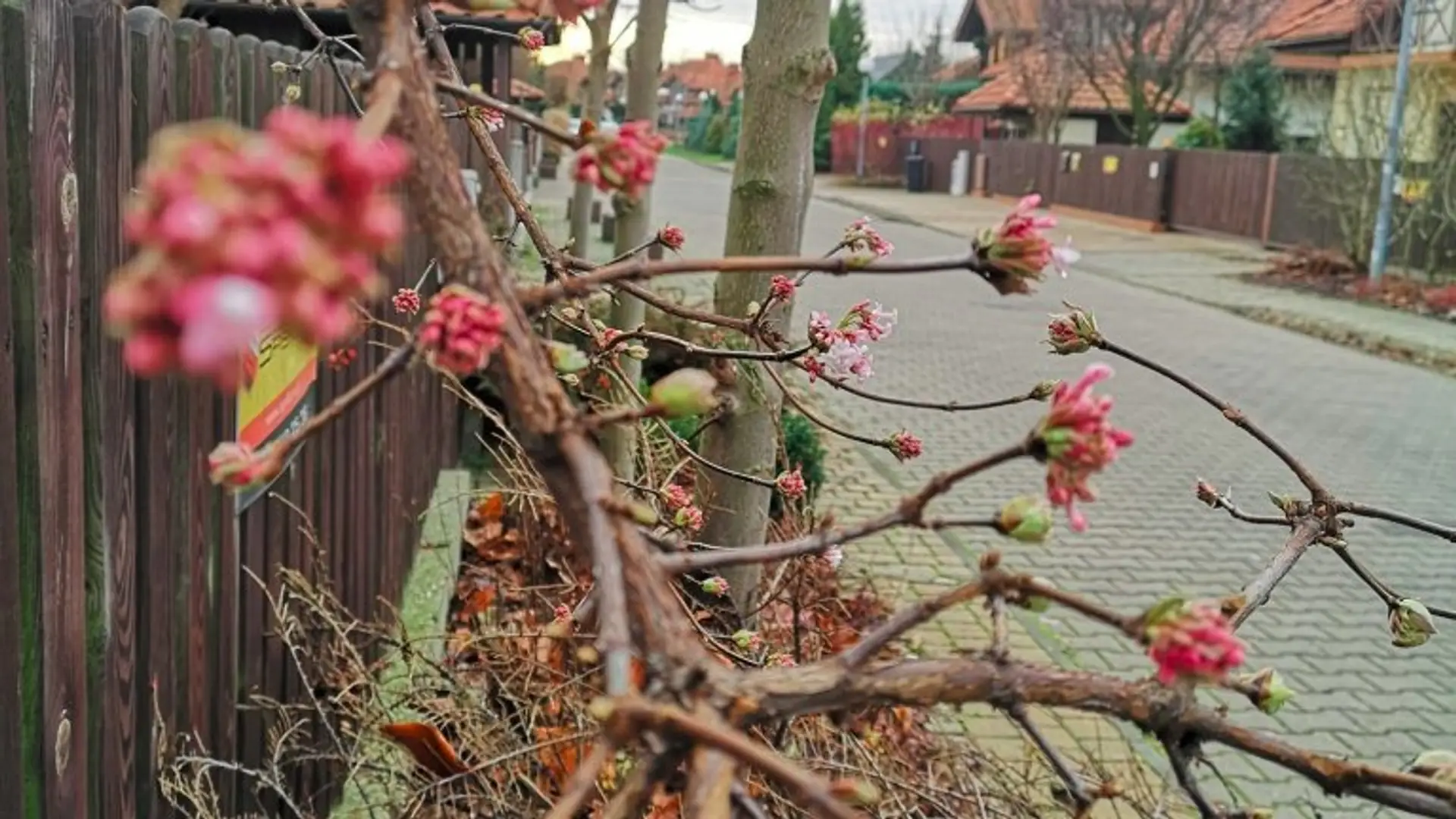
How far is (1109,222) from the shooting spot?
30.5 meters

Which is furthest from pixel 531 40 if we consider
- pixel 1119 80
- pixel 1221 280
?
pixel 1119 80

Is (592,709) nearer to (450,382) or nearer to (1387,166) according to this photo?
(450,382)

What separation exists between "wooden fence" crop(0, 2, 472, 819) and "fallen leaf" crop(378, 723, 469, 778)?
1.18 ft

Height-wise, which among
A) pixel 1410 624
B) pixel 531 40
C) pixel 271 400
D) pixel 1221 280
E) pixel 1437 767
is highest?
pixel 531 40

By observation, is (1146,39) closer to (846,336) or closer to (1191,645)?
(846,336)

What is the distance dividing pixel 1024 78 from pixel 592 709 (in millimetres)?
40136

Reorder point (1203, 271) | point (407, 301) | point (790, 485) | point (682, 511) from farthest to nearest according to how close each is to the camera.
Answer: point (1203, 271), point (790, 485), point (407, 301), point (682, 511)

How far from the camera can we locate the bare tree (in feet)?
110

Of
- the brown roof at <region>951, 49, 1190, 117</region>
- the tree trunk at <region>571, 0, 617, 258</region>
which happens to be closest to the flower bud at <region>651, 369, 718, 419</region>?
the tree trunk at <region>571, 0, 617, 258</region>

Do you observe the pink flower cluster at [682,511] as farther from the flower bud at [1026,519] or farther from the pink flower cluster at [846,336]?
the flower bud at [1026,519]

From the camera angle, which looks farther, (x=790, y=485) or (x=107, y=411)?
(x=790, y=485)

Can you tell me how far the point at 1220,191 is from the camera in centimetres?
2708

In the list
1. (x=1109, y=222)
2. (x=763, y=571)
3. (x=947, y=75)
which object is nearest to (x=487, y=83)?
(x=763, y=571)

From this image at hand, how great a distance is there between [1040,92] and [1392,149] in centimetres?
2018
